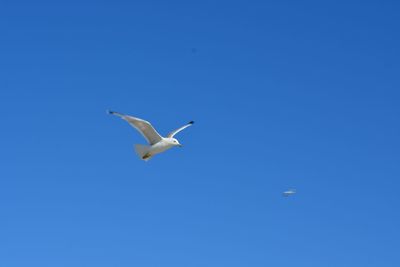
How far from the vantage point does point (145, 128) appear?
142 feet

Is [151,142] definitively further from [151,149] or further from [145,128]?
[145,128]

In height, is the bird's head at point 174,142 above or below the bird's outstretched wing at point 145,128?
above

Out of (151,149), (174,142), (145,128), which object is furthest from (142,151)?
(174,142)

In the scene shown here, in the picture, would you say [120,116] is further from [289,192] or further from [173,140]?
[289,192]

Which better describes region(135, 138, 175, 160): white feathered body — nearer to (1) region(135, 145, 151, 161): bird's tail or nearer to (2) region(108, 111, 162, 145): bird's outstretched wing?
(1) region(135, 145, 151, 161): bird's tail

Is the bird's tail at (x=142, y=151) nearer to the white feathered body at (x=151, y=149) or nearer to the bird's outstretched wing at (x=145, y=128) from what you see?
the white feathered body at (x=151, y=149)

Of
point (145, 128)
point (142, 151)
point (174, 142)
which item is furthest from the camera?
point (174, 142)

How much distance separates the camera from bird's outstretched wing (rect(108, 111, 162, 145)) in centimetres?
4206

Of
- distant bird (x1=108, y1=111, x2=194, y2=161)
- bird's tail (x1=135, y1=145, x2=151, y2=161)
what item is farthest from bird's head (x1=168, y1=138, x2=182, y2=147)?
bird's tail (x1=135, y1=145, x2=151, y2=161)

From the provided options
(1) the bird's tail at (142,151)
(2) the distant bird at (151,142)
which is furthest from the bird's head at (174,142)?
(1) the bird's tail at (142,151)

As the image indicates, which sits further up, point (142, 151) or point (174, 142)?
point (174, 142)

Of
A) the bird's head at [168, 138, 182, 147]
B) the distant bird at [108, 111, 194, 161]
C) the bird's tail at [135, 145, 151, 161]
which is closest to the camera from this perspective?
the distant bird at [108, 111, 194, 161]

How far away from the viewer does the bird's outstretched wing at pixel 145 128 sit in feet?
138

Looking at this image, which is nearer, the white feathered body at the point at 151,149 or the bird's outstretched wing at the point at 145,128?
the bird's outstretched wing at the point at 145,128
